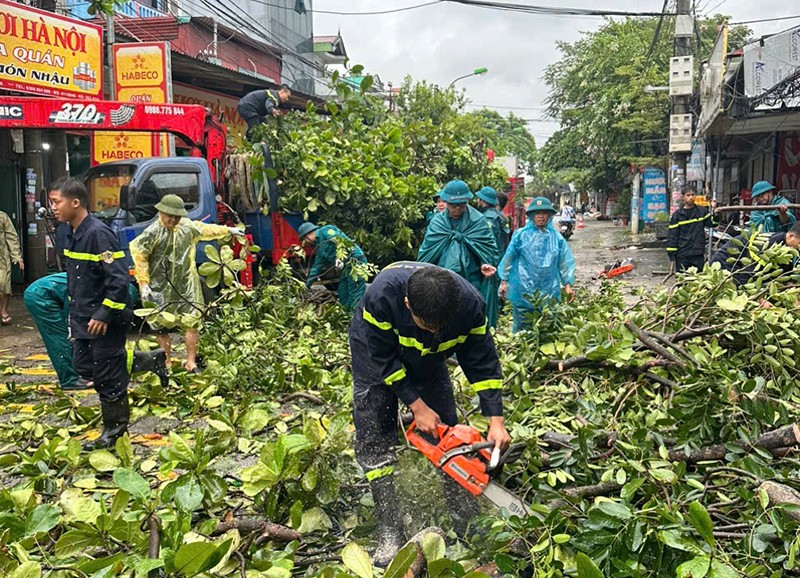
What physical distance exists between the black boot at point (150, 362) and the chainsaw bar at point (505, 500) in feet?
11.0

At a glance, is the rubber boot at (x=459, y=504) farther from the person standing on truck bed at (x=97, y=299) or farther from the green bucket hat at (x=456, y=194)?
the green bucket hat at (x=456, y=194)

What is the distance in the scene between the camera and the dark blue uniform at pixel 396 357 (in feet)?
10.1

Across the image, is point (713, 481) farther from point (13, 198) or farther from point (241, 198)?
point (13, 198)

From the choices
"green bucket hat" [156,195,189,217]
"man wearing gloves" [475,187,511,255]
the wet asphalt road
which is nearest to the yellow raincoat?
the wet asphalt road

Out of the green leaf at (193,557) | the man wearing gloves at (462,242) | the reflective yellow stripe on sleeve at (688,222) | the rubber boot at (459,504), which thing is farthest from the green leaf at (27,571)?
the reflective yellow stripe on sleeve at (688,222)

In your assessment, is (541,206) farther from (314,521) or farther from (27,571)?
(27,571)

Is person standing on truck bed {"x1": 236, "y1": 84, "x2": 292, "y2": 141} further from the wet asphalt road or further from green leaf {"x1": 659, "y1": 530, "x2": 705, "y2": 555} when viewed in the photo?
green leaf {"x1": 659, "y1": 530, "x2": 705, "y2": 555}

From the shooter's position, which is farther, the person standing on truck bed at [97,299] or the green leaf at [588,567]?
the person standing on truck bed at [97,299]

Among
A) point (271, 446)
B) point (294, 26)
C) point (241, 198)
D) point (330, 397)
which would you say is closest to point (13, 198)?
point (241, 198)

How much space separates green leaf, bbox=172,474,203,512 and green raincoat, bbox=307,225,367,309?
4.18 m

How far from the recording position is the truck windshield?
798cm

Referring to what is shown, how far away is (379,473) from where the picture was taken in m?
3.13

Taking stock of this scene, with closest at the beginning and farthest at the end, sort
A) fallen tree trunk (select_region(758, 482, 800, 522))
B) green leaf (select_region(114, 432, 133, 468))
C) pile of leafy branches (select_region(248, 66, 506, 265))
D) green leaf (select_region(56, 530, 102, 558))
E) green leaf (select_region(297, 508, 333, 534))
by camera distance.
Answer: fallen tree trunk (select_region(758, 482, 800, 522)) → green leaf (select_region(56, 530, 102, 558)) → green leaf (select_region(297, 508, 333, 534)) → green leaf (select_region(114, 432, 133, 468)) → pile of leafy branches (select_region(248, 66, 506, 265))

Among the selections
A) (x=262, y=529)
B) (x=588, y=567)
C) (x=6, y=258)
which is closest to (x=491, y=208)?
(x=262, y=529)
